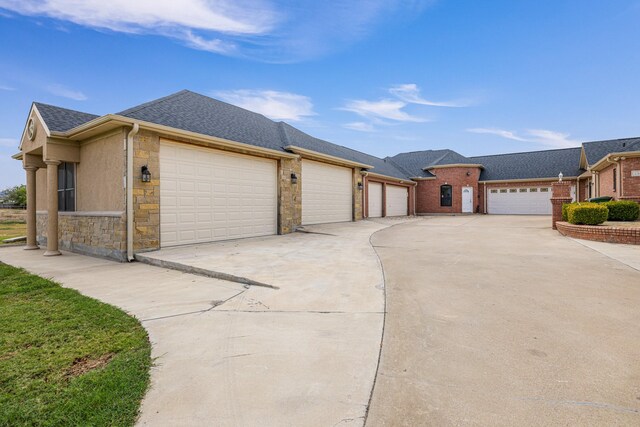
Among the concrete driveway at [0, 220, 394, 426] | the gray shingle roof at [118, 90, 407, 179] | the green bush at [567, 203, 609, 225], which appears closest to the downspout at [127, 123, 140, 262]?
the concrete driveway at [0, 220, 394, 426]

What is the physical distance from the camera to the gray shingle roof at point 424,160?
27703mm

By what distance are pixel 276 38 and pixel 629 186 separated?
1780cm

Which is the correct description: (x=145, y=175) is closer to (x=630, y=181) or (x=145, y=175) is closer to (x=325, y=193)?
(x=325, y=193)

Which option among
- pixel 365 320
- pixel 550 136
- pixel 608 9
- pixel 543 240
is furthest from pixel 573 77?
pixel 550 136

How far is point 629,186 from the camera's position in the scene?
580 inches

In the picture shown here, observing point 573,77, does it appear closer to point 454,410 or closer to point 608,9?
point 608,9

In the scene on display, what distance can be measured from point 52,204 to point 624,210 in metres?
21.1

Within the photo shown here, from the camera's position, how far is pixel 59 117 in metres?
9.53

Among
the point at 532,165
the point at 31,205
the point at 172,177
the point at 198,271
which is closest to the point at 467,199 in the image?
the point at 532,165

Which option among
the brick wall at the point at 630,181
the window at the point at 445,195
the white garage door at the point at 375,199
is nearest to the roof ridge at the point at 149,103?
the white garage door at the point at 375,199

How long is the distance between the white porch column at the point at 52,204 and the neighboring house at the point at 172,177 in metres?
0.03

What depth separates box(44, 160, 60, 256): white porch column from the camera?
28.9ft

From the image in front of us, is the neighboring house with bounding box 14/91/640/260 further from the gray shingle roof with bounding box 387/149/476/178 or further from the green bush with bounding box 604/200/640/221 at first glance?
the gray shingle roof with bounding box 387/149/476/178

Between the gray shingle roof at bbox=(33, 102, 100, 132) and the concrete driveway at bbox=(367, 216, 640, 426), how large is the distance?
10307mm
